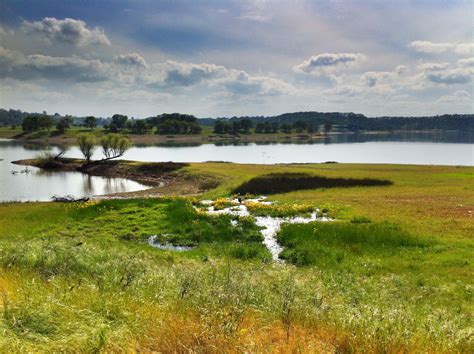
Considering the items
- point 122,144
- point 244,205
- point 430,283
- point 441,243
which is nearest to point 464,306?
point 430,283

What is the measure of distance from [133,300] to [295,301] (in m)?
3.89

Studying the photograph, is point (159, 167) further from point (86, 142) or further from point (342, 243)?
point (342, 243)

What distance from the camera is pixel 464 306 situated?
12.5 meters

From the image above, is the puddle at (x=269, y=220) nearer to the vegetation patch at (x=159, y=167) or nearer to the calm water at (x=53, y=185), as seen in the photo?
the calm water at (x=53, y=185)

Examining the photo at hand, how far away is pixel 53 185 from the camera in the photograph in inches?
2410

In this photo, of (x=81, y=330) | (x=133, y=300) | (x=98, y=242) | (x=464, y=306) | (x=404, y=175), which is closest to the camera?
(x=81, y=330)

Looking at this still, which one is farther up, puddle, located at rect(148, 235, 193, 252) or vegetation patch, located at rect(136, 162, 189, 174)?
vegetation patch, located at rect(136, 162, 189, 174)

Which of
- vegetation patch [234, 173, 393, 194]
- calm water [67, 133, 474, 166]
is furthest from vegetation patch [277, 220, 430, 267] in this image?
calm water [67, 133, 474, 166]

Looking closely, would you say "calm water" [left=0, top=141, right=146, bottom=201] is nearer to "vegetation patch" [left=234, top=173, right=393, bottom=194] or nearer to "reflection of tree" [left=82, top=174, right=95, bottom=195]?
"reflection of tree" [left=82, top=174, right=95, bottom=195]

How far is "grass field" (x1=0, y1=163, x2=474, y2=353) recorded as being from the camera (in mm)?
6871

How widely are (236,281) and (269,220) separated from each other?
54.9 feet

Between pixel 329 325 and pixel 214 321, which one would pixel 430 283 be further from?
pixel 214 321

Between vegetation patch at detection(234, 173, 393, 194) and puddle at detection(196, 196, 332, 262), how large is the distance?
6955 millimetres

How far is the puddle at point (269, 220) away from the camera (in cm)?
2170
